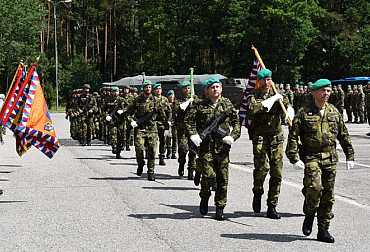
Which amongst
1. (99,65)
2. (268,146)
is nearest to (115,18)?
(99,65)

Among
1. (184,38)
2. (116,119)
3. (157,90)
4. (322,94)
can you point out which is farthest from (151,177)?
(184,38)

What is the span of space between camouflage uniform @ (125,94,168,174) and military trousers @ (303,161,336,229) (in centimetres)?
541

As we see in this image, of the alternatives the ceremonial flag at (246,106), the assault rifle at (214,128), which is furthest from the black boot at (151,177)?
the assault rifle at (214,128)

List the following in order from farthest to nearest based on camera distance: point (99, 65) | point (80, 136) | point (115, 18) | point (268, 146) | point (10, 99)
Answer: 1. point (99, 65)
2. point (115, 18)
3. point (80, 136)
4. point (10, 99)
5. point (268, 146)

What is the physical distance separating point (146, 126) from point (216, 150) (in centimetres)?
424

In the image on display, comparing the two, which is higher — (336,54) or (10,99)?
Result: (336,54)

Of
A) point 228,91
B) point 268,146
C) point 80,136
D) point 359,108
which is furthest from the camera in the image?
point 228,91

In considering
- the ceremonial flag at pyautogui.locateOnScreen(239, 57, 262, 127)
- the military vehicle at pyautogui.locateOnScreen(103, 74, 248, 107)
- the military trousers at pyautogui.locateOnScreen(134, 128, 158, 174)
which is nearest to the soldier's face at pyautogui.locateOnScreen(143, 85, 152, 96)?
the military trousers at pyautogui.locateOnScreen(134, 128, 158, 174)

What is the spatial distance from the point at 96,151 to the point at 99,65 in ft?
190

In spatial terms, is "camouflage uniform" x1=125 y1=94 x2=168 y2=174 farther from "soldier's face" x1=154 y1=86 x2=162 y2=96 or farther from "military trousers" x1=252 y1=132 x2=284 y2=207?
"military trousers" x1=252 y1=132 x2=284 y2=207

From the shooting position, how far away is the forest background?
5731 centimetres

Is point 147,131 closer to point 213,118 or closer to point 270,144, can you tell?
point 213,118

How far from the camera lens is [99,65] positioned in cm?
7575

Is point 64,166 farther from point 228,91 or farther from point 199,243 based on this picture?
point 228,91
